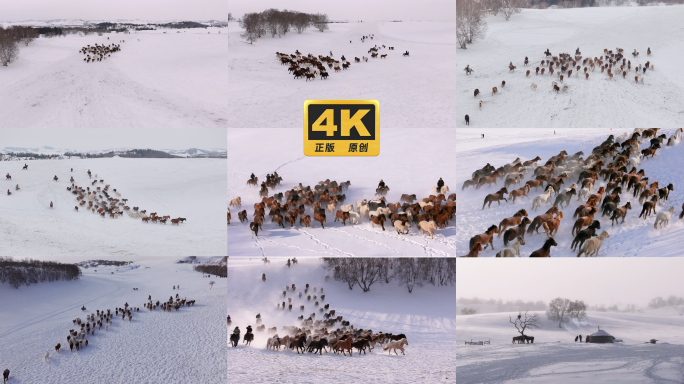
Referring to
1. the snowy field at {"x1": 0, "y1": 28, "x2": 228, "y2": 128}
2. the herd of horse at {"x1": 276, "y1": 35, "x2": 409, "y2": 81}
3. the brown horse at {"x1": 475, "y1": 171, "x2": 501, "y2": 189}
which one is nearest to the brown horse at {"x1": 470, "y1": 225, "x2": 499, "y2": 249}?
the brown horse at {"x1": 475, "y1": 171, "x2": 501, "y2": 189}

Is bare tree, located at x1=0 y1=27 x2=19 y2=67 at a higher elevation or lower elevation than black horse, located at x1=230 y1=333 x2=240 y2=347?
higher

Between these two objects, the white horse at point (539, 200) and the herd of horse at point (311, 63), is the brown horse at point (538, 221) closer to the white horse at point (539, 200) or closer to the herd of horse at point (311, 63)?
the white horse at point (539, 200)

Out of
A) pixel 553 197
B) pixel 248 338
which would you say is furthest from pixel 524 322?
pixel 248 338

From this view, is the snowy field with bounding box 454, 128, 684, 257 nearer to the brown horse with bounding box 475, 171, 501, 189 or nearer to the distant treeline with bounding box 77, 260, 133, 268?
the brown horse with bounding box 475, 171, 501, 189

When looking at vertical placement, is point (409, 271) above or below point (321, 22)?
below

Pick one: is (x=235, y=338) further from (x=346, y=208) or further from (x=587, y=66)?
(x=587, y=66)
